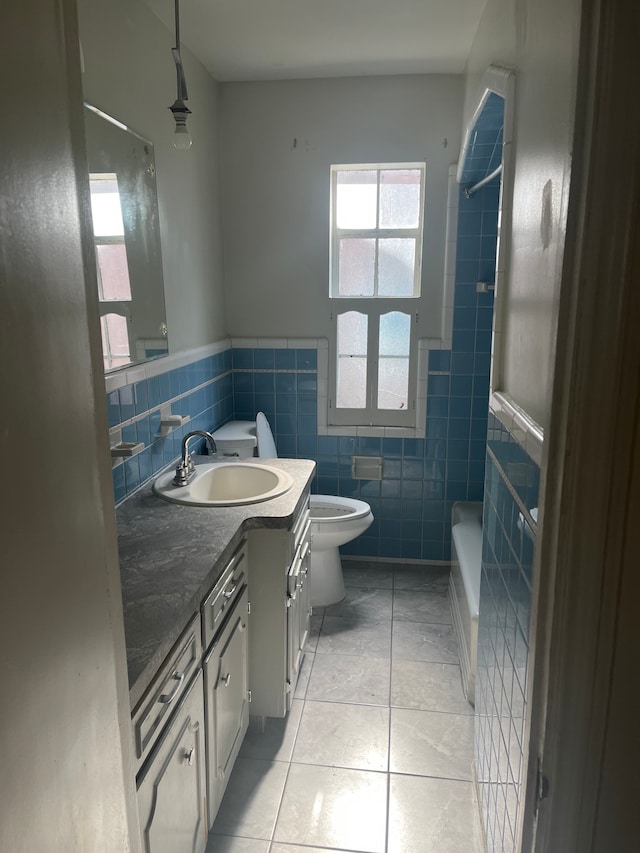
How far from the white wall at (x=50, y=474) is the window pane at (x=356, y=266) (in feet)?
9.25

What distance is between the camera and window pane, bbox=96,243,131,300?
1971mm

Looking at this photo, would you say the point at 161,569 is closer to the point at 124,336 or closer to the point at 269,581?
the point at 269,581

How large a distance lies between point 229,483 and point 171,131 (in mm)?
1488

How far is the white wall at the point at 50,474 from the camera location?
0.57 metres

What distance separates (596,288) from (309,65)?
9.13 feet

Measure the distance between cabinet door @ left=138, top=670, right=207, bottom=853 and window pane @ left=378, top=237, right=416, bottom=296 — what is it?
2.45 m

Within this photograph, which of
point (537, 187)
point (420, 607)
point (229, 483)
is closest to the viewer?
point (537, 187)

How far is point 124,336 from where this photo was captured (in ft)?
6.89

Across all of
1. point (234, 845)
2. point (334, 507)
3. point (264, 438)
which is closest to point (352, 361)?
point (264, 438)

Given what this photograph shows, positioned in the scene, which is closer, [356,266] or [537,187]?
[537,187]

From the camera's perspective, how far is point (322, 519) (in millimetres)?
3008

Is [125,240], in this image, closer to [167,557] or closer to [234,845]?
[167,557]

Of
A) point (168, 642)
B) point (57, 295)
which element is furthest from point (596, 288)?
point (168, 642)

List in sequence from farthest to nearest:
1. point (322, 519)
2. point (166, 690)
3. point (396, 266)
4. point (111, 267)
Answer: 1. point (396, 266)
2. point (322, 519)
3. point (111, 267)
4. point (166, 690)
